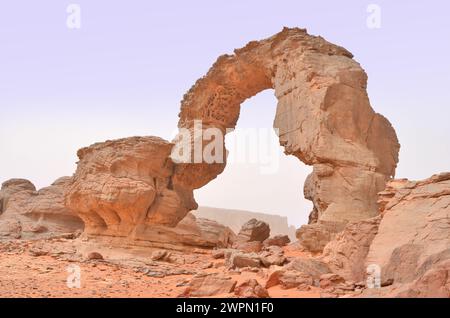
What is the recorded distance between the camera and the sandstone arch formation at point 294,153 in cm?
948

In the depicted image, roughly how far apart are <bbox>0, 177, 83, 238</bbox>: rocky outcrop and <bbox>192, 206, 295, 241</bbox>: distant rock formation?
23.5 metres

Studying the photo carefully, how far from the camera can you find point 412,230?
5676 millimetres

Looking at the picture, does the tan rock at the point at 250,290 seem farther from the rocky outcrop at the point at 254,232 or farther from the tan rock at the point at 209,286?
the rocky outcrop at the point at 254,232

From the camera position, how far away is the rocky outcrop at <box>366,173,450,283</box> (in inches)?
199

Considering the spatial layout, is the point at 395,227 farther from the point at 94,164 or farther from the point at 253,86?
the point at 253,86

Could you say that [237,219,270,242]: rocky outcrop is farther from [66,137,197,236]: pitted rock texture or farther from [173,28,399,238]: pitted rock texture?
[66,137,197,236]: pitted rock texture

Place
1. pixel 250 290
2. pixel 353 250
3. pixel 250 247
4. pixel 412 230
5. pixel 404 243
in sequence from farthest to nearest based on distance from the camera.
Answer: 1. pixel 250 247
2. pixel 353 250
3. pixel 412 230
4. pixel 404 243
5. pixel 250 290

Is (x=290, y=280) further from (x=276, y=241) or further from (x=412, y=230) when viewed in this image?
(x=276, y=241)

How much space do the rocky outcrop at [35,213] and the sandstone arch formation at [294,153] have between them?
3.32 m

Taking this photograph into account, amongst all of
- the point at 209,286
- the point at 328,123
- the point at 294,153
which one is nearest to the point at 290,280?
the point at 209,286

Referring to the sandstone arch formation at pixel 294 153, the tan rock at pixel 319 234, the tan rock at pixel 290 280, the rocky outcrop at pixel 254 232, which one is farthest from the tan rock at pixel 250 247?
the tan rock at pixel 290 280

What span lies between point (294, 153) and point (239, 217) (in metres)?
30.1
